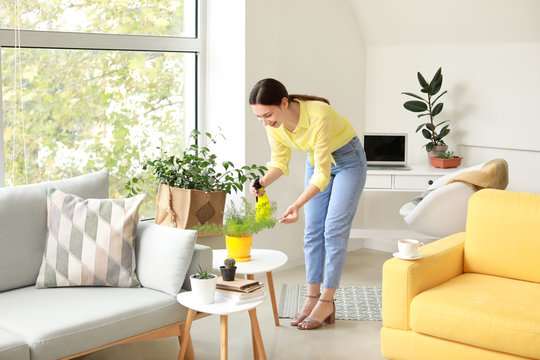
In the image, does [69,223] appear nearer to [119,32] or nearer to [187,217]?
[187,217]

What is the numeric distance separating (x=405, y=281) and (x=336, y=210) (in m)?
0.71

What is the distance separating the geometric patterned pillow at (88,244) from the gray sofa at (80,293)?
1.6 inches

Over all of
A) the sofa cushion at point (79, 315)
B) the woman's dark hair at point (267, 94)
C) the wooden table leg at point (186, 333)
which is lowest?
the wooden table leg at point (186, 333)

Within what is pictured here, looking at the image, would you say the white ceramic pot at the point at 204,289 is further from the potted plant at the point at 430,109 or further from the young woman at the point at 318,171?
the potted plant at the point at 430,109

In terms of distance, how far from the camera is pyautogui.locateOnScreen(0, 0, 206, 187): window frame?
347cm

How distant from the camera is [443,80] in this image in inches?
193

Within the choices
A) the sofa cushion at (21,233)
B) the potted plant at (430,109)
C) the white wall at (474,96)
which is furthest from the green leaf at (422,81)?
the sofa cushion at (21,233)

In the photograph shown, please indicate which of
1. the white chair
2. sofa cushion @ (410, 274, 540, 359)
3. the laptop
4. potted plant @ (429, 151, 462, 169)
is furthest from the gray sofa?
potted plant @ (429, 151, 462, 169)

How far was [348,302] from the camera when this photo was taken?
12.8ft

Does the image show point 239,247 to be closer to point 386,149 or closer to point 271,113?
point 271,113

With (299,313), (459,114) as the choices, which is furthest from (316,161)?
(459,114)

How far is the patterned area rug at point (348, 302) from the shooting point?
368cm

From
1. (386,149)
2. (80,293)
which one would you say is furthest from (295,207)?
(386,149)

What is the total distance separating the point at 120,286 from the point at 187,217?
896 millimetres
